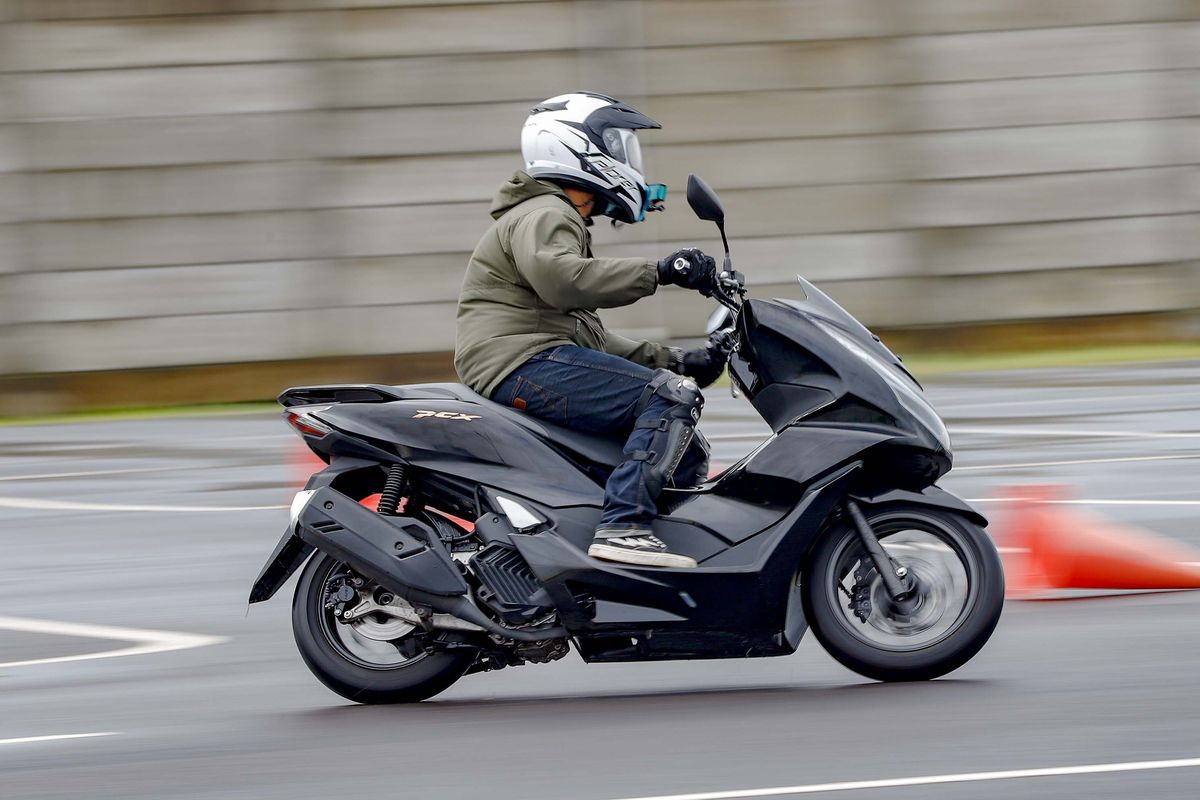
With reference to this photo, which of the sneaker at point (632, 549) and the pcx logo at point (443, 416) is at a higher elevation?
the pcx logo at point (443, 416)

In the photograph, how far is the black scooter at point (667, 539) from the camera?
19.5 feet

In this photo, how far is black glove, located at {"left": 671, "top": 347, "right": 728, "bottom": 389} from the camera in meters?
6.48

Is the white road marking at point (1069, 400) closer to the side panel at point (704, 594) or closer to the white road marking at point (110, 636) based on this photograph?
the white road marking at point (110, 636)

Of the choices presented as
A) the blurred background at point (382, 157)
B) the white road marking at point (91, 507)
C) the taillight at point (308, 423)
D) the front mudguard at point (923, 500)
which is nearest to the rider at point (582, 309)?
the taillight at point (308, 423)

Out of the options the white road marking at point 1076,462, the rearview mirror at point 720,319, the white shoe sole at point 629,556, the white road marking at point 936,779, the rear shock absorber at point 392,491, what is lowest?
the white road marking at point 1076,462

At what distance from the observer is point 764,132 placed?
20266 millimetres

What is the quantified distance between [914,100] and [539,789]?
54.0 ft

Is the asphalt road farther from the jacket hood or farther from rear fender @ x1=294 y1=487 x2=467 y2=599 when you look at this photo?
the jacket hood

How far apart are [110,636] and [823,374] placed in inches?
130

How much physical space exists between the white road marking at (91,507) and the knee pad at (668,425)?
17.2 feet

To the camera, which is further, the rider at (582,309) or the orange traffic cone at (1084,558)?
the orange traffic cone at (1084,558)

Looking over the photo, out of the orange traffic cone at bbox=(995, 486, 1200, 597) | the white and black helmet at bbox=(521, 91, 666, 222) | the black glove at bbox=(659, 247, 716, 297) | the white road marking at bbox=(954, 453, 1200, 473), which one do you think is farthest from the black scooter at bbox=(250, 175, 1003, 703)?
the white road marking at bbox=(954, 453, 1200, 473)

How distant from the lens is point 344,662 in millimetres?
6168

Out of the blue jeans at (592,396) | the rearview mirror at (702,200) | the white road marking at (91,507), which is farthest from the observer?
the white road marking at (91,507)
